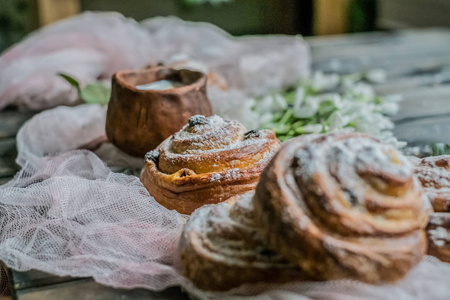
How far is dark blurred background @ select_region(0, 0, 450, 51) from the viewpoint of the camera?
367 cm

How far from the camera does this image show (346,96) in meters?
1.94

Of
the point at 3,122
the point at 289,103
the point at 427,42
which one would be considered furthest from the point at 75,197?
the point at 427,42

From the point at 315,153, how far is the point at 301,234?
0.44 feet

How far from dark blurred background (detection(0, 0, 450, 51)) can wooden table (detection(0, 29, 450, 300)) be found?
0.71m

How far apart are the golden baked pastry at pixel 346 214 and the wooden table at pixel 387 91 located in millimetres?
236

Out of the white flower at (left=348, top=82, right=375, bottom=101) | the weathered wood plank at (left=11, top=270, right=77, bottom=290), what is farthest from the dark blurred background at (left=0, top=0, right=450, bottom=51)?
the weathered wood plank at (left=11, top=270, right=77, bottom=290)

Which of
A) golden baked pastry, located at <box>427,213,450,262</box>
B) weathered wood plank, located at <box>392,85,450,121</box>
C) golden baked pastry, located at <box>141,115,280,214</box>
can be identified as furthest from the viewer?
weathered wood plank, located at <box>392,85,450,121</box>

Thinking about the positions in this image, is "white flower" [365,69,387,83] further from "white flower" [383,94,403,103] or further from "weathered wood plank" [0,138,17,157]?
"weathered wood plank" [0,138,17,157]

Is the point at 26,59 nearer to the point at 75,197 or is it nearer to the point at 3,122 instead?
the point at 3,122

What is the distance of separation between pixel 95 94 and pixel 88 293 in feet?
3.43

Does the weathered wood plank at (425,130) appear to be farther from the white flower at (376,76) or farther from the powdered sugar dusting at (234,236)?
the powdered sugar dusting at (234,236)

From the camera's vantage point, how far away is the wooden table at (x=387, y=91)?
900mm

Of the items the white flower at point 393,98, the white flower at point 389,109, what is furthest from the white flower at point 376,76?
the white flower at point 389,109

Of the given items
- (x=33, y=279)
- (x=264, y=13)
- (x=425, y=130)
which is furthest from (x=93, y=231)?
(x=264, y=13)
